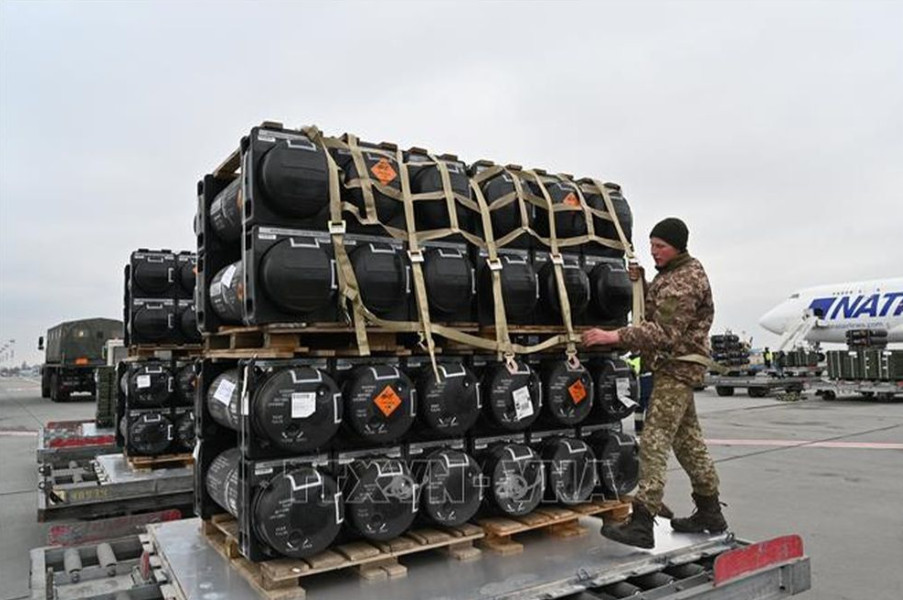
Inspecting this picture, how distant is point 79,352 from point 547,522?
21.9 m

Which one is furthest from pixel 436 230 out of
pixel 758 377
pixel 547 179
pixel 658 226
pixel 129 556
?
pixel 758 377

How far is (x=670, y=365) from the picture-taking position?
12.0 ft

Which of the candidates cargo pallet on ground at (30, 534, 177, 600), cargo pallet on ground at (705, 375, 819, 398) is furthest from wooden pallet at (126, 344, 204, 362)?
cargo pallet on ground at (705, 375, 819, 398)

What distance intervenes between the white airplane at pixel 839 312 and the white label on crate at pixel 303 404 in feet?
85.2

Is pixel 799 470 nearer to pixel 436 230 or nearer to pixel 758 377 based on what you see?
pixel 436 230

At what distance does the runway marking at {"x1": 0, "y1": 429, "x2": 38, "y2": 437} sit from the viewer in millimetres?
13422

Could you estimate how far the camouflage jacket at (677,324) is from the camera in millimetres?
3594

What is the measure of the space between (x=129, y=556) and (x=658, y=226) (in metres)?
3.79

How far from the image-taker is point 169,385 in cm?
653

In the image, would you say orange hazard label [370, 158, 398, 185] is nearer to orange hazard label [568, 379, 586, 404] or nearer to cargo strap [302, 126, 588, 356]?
cargo strap [302, 126, 588, 356]

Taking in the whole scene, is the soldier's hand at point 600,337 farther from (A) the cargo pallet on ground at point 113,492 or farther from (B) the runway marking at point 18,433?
(B) the runway marking at point 18,433

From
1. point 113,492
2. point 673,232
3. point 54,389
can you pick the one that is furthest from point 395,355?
point 54,389

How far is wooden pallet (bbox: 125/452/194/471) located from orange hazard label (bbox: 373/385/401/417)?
4.18m

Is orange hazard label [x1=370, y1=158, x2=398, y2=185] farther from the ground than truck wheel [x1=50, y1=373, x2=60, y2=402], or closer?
farther from the ground
